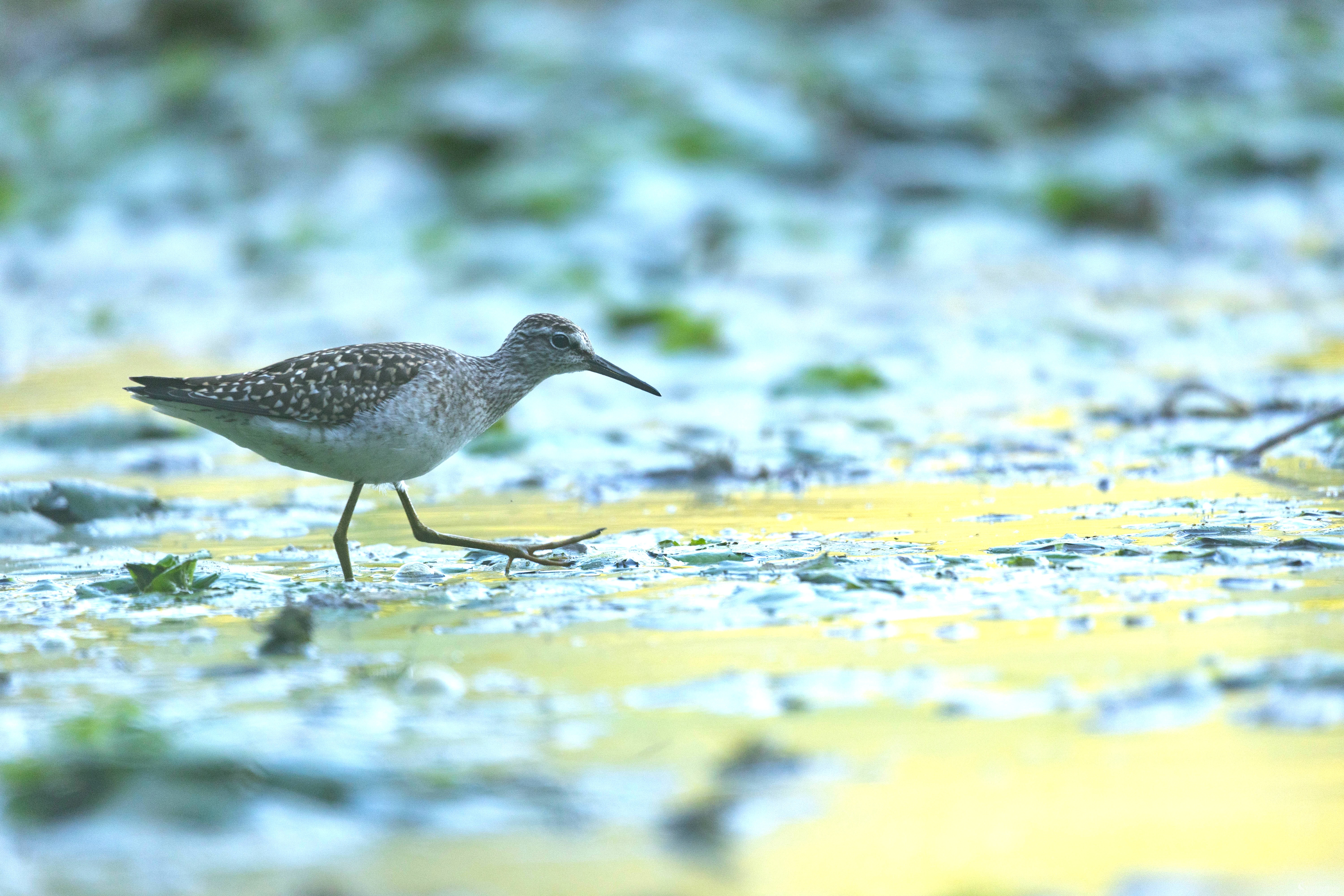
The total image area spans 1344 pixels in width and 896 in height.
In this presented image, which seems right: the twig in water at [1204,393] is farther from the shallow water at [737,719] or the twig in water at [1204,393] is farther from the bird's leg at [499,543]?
the bird's leg at [499,543]

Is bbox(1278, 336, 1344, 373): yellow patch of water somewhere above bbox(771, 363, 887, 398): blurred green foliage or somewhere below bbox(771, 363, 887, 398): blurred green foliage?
above

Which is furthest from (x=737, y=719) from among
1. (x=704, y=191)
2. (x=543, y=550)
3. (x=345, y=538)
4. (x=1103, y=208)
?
(x=1103, y=208)

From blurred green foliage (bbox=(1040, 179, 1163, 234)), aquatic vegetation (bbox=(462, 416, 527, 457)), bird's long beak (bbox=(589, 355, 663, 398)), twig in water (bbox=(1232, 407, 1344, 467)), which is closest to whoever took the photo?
twig in water (bbox=(1232, 407, 1344, 467))

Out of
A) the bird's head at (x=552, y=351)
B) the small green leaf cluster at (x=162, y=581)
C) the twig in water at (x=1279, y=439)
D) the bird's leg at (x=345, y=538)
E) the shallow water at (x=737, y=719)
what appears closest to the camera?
the shallow water at (x=737, y=719)

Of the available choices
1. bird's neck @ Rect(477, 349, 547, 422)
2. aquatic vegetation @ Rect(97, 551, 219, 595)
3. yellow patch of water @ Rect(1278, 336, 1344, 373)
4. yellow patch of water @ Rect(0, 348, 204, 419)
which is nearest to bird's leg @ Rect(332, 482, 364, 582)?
aquatic vegetation @ Rect(97, 551, 219, 595)

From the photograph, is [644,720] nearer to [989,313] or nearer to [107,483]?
[107,483]

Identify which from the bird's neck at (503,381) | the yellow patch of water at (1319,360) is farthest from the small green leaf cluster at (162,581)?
the yellow patch of water at (1319,360)

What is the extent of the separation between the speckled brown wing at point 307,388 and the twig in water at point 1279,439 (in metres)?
3.36

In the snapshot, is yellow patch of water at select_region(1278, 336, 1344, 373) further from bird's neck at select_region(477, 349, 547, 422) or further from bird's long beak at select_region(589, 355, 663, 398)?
bird's neck at select_region(477, 349, 547, 422)

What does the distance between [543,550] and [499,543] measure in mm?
164

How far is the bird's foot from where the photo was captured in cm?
523

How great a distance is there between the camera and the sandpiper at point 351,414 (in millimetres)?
5324

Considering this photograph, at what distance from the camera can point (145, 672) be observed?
3.91m

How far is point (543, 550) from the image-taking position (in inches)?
215
